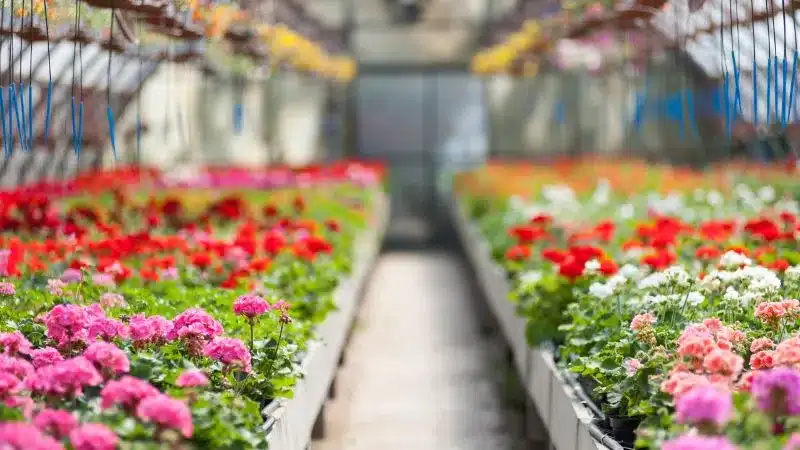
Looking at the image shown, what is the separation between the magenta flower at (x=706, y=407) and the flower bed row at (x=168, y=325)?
3.88 ft

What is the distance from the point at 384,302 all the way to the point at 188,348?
916cm

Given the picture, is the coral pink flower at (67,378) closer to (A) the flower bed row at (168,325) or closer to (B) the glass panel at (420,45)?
(A) the flower bed row at (168,325)

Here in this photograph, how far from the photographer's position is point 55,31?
6.71 metres

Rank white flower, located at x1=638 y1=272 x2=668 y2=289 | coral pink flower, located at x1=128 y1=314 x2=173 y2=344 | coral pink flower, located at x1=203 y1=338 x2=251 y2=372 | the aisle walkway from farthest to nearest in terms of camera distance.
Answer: the aisle walkway
white flower, located at x1=638 y1=272 x2=668 y2=289
coral pink flower, located at x1=128 y1=314 x2=173 y2=344
coral pink flower, located at x1=203 y1=338 x2=251 y2=372

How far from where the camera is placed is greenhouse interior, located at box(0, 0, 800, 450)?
3.68m

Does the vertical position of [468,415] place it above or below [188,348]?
below

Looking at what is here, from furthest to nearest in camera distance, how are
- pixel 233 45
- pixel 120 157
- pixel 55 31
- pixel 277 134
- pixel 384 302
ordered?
pixel 277 134 → pixel 120 157 → pixel 384 302 → pixel 233 45 → pixel 55 31

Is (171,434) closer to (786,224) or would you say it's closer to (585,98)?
(786,224)

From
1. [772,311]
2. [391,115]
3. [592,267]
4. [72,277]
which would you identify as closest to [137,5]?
[72,277]

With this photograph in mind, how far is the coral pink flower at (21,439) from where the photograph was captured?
2.72m

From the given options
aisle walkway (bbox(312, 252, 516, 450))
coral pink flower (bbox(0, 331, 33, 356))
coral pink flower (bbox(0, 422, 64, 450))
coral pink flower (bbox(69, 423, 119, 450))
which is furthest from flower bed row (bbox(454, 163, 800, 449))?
coral pink flower (bbox(0, 331, 33, 356))

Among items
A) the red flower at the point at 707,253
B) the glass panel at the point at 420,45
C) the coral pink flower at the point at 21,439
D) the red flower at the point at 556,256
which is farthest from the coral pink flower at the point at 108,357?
the glass panel at the point at 420,45

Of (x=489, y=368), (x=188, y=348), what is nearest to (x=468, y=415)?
(x=489, y=368)

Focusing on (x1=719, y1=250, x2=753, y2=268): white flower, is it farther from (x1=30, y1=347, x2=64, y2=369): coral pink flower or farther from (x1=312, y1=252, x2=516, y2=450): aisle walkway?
(x1=30, y1=347, x2=64, y2=369): coral pink flower
